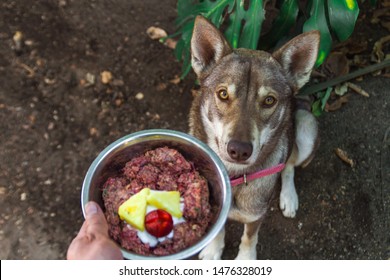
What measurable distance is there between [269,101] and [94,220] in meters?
1.35

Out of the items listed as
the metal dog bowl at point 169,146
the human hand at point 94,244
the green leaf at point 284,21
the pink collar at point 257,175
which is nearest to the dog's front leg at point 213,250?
the pink collar at point 257,175

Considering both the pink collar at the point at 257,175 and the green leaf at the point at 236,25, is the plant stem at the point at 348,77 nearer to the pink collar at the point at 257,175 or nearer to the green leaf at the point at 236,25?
the green leaf at the point at 236,25

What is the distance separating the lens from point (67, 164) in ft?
13.2

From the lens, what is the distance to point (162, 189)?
8.78 ft

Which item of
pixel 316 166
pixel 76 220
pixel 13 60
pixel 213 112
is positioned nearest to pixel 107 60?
pixel 13 60

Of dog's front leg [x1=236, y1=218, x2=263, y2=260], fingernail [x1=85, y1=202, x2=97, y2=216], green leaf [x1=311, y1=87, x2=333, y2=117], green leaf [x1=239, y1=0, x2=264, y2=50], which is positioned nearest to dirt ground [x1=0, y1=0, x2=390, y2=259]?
green leaf [x1=311, y1=87, x2=333, y2=117]

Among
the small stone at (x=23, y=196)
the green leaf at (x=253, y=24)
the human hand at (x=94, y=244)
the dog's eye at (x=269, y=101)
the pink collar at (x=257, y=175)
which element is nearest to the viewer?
the human hand at (x=94, y=244)

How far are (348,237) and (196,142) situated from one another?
2.07m

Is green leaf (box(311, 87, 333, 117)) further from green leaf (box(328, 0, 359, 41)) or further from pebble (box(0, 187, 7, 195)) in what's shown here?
pebble (box(0, 187, 7, 195))

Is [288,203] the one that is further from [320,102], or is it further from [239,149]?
[239,149]

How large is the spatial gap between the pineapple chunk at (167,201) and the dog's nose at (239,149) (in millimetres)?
424

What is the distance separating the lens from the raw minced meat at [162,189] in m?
2.47

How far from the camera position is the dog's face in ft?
9.04

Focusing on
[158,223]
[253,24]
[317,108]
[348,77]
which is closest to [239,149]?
[158,223]
